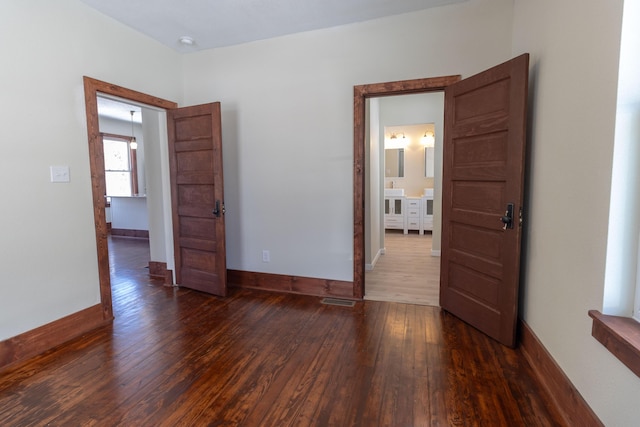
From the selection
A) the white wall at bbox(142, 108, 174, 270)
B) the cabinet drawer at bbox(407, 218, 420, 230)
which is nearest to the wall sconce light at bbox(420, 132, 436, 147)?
the cabinet drawer at bbox(407, 218, 420, 230)

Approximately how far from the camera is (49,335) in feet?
8.02

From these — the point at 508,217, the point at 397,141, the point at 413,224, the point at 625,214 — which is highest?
the point at 397,141

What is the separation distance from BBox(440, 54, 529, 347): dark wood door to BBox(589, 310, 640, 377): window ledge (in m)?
0.88

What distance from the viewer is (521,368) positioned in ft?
6.88

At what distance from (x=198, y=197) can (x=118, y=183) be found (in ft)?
20.6

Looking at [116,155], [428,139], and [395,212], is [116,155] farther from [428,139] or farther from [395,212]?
[428,139]

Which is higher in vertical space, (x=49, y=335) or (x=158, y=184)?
(x=158, y=184)

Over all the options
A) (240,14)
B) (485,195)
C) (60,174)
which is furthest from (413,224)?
(60,174)

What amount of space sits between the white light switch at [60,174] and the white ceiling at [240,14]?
1401 millimetres

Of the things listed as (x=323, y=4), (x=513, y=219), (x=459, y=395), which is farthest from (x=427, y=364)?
(x=323, y=4)

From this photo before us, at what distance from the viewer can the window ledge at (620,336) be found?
1.19m

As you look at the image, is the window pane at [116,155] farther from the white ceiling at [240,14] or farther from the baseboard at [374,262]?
the baseboard at [374,262]

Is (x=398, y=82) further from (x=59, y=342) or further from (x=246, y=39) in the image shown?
(x=59, y=342)

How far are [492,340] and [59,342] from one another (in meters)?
3.31
